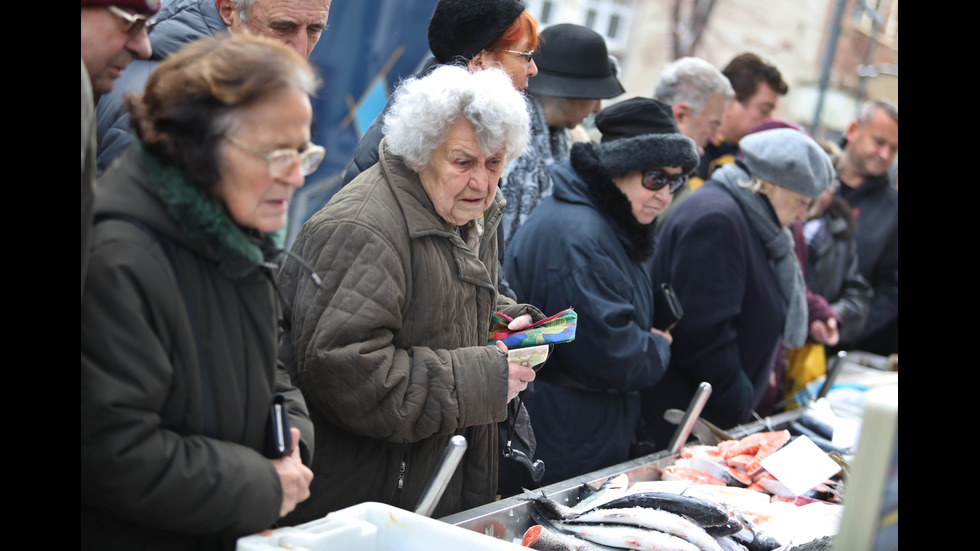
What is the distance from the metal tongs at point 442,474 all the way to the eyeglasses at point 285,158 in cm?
85

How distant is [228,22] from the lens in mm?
3129

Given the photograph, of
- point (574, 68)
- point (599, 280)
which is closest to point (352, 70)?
point (574, 68)

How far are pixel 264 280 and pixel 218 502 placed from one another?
47 cm

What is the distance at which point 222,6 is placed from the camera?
3.13 metres

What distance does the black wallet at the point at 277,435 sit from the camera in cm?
193

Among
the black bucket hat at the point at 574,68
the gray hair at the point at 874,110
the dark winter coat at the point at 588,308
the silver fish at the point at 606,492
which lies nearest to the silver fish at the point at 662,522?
the silver fish at the point at 606,492

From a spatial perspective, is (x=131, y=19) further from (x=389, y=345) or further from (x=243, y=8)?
(x=243, y=8)

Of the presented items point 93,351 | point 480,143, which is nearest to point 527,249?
point 480,143

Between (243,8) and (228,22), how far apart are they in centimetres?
10

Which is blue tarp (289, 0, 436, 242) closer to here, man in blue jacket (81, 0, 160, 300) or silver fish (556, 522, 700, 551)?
silver fish (556, 522, 700, 551)

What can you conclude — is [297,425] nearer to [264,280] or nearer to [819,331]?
[264,280]

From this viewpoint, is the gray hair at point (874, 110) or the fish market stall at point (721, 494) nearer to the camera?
the fish market stall at point (721, 494)

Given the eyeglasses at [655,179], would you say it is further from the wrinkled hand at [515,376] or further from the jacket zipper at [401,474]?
the jacket zipper at [401,474]

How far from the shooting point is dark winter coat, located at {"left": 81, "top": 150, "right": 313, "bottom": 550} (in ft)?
5.40
